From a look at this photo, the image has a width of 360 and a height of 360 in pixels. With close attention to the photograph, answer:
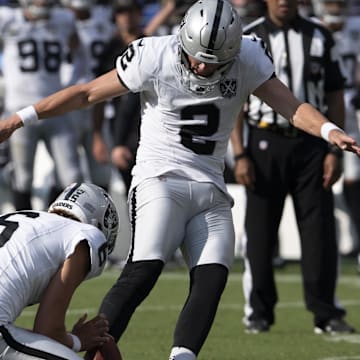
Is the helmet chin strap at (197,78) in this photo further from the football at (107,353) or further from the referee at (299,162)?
the referee at (299,162)

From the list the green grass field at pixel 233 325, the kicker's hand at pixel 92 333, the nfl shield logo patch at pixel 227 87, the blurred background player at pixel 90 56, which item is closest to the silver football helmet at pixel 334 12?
the blurred background player at pixel 90 56

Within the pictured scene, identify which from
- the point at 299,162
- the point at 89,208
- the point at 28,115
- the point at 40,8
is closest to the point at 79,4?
the point at 40,8

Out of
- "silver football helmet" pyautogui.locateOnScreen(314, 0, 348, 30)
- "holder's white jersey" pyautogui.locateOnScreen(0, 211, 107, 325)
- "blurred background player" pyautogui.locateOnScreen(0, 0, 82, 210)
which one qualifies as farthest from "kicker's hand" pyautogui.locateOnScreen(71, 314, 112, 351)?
"silver football helmet" pyautogui.locateOnScreen(314, 0, 348, 30)

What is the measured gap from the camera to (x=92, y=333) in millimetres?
4605

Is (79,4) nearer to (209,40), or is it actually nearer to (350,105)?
(350,105)

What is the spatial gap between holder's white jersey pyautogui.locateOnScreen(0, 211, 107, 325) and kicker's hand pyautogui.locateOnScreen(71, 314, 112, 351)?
22cm

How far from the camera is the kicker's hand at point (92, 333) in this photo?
4590 millimetres

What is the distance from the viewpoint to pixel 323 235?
23.1 feet

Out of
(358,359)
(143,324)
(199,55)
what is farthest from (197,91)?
(143,324)

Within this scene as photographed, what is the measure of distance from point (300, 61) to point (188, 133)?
70.5 inches

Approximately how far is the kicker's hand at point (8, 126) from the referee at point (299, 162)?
6.65ft

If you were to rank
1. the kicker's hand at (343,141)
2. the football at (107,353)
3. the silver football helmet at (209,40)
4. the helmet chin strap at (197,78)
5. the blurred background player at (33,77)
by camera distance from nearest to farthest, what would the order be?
the football at (107,353) → the kicker's hand at (343,141) → the silver football helmet at (209,40) → the helmet chin strap at (197,78) → the blurred background player at (33,77)

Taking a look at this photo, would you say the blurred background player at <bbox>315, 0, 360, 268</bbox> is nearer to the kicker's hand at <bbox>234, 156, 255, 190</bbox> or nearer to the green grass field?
the green grass field

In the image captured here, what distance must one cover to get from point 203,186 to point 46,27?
4.96 meters
